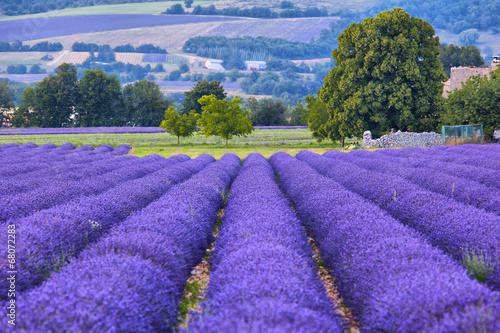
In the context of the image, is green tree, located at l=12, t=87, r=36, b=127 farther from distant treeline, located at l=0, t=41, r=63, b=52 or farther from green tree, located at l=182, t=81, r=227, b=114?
distant treeline, located at l=0, t=41, r=63, b=52

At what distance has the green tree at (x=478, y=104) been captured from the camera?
2078 centimetres

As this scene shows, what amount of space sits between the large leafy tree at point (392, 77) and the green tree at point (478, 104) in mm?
2539

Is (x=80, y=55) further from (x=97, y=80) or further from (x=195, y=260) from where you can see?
(x=195, y=260)

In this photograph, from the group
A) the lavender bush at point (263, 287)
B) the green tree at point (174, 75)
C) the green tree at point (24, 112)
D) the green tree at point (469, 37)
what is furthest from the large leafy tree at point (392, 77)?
the green tree at point (469, 37)

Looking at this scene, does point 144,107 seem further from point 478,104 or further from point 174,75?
point 174,75

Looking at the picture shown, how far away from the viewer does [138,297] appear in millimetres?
2605

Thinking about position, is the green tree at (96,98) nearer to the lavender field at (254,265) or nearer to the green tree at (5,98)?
the green tree at (5,98)

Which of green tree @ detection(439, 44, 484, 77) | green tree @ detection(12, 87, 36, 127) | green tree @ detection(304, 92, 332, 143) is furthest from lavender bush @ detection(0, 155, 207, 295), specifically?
green tree @ detection(439, 44, 484, 77)

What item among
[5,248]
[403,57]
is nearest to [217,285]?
[5,248]

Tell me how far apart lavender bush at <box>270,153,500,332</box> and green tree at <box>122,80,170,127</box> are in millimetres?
57278

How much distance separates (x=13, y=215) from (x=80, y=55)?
189895 millimetres

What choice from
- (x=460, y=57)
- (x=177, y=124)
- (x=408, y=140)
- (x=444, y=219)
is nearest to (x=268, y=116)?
(x=177, y=124)

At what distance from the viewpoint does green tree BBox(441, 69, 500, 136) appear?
68.2 feet

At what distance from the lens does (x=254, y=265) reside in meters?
3.00
